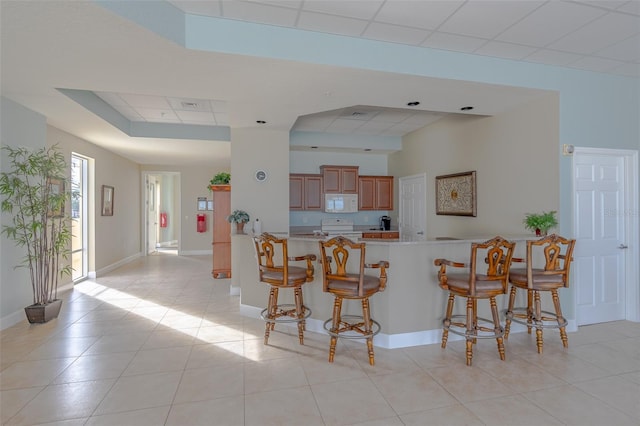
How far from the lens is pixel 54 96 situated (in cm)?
352

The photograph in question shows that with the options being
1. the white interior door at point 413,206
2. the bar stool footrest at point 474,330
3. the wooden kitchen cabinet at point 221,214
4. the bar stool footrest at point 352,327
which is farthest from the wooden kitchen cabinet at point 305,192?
the bar stool footrest at point 474,330

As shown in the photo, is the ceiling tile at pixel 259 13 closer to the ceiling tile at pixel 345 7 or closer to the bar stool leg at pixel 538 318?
the ceiling tile at pixel 345 7

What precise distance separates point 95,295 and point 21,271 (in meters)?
1.20

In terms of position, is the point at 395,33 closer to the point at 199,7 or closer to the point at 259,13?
the point at 259,13

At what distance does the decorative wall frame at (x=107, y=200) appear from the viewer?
6.47 m

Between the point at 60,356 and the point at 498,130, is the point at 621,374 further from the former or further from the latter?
the point at 60,356

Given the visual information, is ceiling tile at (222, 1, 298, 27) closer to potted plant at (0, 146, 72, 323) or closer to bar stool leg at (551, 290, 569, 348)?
potted plant at (0, 146, 72, 323)

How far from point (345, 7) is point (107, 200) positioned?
246 inches

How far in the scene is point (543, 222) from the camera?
340 centimetres

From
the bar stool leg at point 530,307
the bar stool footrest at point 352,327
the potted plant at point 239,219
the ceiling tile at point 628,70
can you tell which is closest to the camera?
the bar stool footrest at point 352,327

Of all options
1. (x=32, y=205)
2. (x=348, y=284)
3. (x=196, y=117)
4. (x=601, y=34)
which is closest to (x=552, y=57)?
(x=601, y=34)

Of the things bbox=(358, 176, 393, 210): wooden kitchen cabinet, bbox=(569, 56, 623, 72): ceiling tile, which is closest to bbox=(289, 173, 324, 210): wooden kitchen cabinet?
bbox=(358, 176, 393, 210): wooden kitchen cabinet

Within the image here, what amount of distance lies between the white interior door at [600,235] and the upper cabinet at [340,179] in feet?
12.0

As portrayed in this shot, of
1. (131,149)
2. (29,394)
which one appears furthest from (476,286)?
(131,149)
